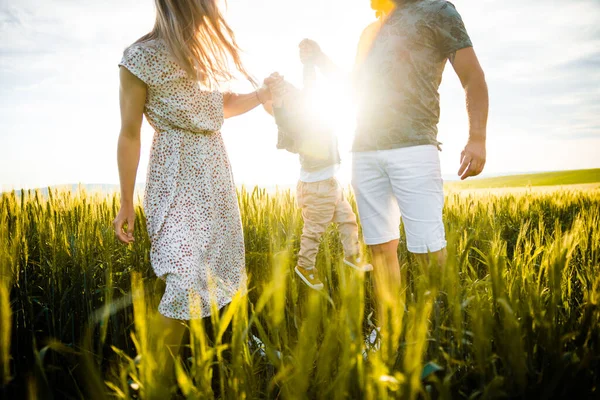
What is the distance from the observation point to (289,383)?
2.67 ft

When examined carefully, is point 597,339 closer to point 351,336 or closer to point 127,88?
point 351,336

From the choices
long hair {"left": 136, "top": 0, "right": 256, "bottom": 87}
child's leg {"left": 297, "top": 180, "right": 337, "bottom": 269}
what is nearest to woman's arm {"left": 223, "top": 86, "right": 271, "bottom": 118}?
long hair {"left": 136, "top": 0, "right": 256, "bottom": 87}

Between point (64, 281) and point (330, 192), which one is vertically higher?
point (330, 192)

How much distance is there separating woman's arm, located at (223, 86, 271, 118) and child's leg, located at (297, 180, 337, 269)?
1.22 meters

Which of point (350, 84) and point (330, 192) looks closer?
point (350, 84)

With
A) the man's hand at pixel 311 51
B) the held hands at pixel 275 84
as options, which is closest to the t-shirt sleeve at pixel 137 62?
the held hands at pixel 275 84

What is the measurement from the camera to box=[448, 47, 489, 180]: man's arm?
4.90 ft

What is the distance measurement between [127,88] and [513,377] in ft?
4.64

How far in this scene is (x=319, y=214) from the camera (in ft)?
9.66

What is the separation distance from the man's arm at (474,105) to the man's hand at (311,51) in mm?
850

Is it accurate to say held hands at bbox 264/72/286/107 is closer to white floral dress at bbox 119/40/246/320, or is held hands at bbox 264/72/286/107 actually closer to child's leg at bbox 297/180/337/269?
white floral dress at bbox 119/40/246/320

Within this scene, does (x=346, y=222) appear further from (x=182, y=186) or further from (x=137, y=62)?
(x=137, y=62)

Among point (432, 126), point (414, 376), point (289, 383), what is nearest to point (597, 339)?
point (414, 376)

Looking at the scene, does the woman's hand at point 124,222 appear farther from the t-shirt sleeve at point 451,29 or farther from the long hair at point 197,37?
the t-shirt sleeve at point 451,29
